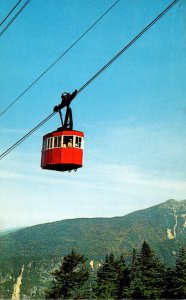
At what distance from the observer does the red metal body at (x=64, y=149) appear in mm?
19094

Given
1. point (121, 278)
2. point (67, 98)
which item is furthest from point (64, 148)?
point (121, 278)

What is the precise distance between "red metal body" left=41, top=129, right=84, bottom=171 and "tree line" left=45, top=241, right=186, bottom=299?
194 ft

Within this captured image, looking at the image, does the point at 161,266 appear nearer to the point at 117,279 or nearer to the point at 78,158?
the point at 117,279

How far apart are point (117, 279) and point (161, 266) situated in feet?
46.6

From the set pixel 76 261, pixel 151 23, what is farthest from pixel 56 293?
pixel 151 23

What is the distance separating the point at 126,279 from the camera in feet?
295

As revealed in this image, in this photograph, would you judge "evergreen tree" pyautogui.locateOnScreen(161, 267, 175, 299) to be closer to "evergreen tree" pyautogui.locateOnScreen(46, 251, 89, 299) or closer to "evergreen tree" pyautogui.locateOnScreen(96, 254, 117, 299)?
"evergreen tree" pyautogui.locateOnScreen(96, 254, 117, 299)

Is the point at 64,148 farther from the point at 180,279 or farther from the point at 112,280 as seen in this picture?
the point at 112,280

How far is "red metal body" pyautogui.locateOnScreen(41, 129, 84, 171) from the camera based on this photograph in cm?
1909

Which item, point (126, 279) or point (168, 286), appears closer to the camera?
point (168, 286)

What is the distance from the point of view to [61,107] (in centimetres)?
1520

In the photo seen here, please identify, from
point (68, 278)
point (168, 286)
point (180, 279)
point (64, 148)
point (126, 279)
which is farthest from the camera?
point (126, 279)

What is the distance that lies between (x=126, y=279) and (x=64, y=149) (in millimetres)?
77681

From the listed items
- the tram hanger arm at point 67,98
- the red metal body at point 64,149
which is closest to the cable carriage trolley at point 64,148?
the red metal body at point 64,149
